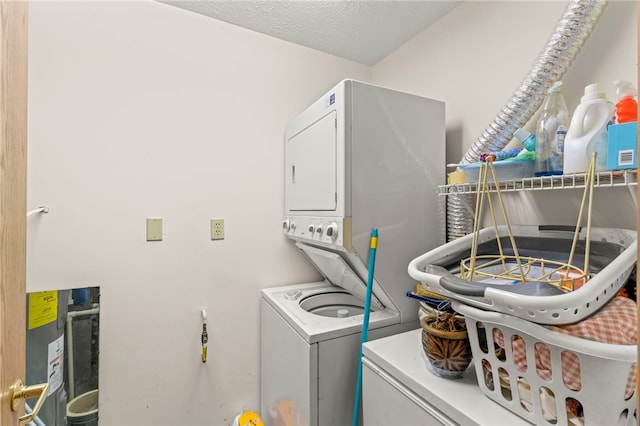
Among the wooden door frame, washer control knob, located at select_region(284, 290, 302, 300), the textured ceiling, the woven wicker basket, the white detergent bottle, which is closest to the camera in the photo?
the wooden door frame

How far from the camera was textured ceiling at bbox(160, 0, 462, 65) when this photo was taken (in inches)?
75.6

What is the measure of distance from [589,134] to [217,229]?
1.99m

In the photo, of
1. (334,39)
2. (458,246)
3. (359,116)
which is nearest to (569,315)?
(458,246)

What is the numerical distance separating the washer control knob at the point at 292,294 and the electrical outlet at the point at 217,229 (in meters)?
0.61

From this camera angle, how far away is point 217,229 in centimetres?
212

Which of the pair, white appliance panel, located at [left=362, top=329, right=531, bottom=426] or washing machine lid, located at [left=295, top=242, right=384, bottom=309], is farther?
washing machine lid, located at [left=295, top=242, right=384, bottom=309]

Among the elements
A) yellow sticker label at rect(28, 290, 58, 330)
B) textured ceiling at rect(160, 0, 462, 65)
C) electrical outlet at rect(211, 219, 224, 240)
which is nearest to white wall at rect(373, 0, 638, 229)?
textured ceiling at rect(160, 0, 462, 65)

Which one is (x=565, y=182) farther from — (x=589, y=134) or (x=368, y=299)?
(x=368, y=299)

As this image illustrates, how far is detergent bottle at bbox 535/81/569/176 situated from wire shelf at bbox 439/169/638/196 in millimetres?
103

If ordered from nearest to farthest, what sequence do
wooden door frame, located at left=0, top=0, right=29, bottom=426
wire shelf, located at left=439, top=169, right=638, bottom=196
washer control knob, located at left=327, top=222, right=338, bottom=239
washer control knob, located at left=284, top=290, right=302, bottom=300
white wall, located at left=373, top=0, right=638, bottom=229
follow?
wooden door frame, located at left=0, top=0, right=29, bottom=426
wire shelf, located at left=439, top=169, right=638, bottom=196
white wall, located at left=373, top=0, right=638, bottom=229
washer control knob, located at left=327, top=222, right=338, bottom=239
washer control knob, located at left=284, top=290, right=302, bottom=300

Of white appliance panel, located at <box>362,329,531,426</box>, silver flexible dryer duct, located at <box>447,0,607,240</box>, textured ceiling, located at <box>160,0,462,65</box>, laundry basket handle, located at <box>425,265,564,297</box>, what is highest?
textured ceiling, located at <box>160,0,462,65</box>

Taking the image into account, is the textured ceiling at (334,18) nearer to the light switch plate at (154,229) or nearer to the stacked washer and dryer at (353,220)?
the stacked washer and dryer at (353,220)

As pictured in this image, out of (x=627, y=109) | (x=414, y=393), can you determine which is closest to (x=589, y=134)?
(x=627, y=109)

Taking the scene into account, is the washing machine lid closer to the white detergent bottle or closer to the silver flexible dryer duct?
the silver flexible dryer duct
